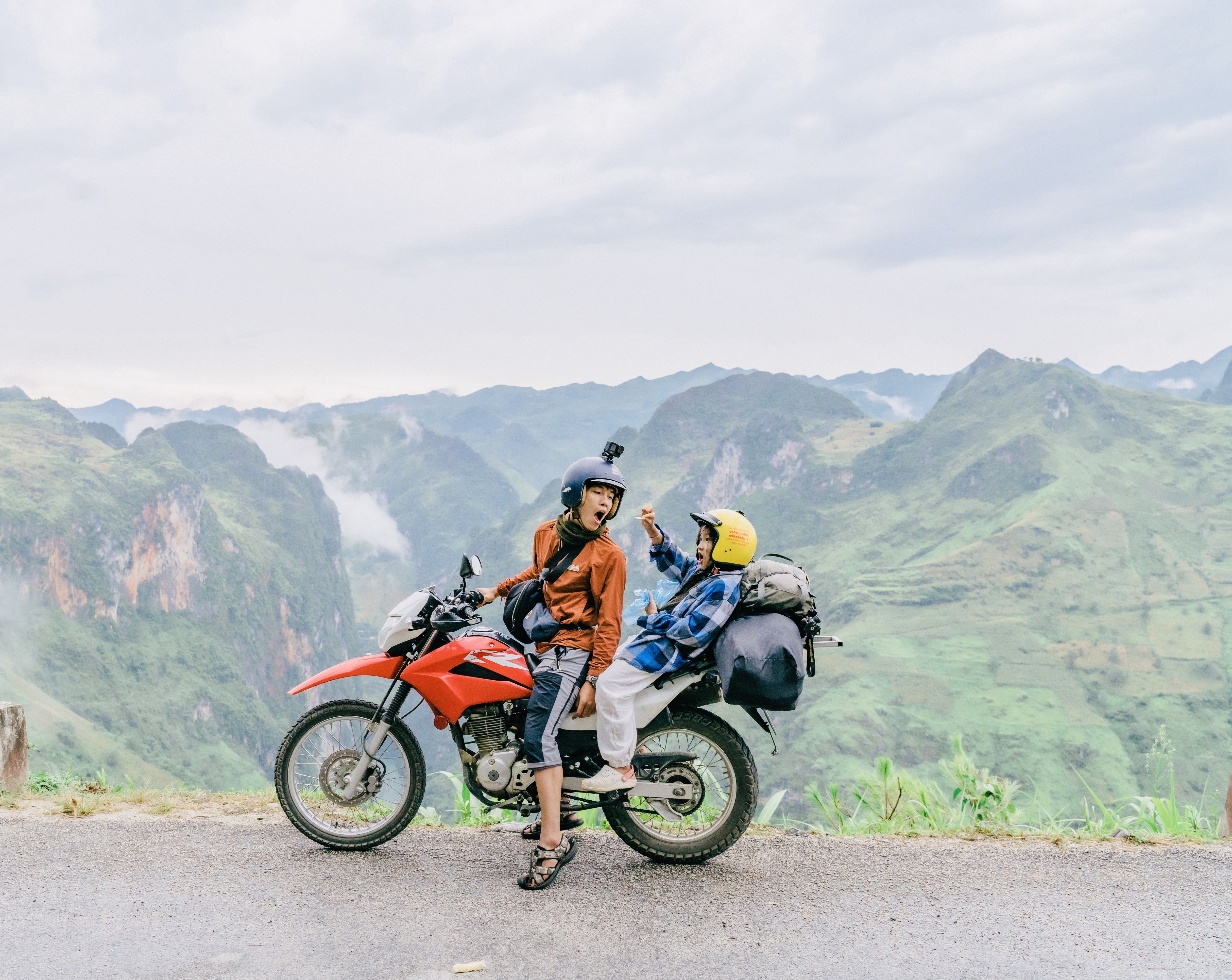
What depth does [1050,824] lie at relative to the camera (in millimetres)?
5504

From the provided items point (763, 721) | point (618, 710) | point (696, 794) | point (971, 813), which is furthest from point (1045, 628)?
point (618, 710)

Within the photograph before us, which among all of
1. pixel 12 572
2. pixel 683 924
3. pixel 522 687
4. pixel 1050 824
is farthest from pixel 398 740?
pixel 12 572

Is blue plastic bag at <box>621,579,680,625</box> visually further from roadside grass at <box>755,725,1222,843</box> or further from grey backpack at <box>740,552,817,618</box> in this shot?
roadside grass at <box>755,725,1222,843</box>

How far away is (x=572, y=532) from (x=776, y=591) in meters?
1.10

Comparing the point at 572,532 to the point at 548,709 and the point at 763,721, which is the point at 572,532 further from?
the point at 763,721

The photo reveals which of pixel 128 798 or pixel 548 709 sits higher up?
pixel 548 709

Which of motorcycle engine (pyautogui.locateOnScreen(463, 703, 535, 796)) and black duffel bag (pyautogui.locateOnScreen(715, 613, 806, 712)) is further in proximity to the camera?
motorcycle engine (pyautogui.locateOnScreen(463, 703, 535, 796))

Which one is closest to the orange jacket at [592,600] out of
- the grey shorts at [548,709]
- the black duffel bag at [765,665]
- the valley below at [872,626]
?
the grey shorts at [548,709]

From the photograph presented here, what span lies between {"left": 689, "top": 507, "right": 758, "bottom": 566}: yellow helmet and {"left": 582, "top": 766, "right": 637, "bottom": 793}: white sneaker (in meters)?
1.26

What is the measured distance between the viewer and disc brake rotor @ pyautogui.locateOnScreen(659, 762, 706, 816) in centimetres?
468

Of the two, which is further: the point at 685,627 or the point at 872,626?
the point at 872,626

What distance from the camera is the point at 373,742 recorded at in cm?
490

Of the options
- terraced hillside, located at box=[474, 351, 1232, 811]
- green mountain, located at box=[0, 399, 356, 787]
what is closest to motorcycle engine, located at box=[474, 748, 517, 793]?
terraced hillside, located at box=[474, 351, 1232, 811]

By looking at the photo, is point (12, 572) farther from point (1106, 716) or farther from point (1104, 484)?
point (1104, 484)
